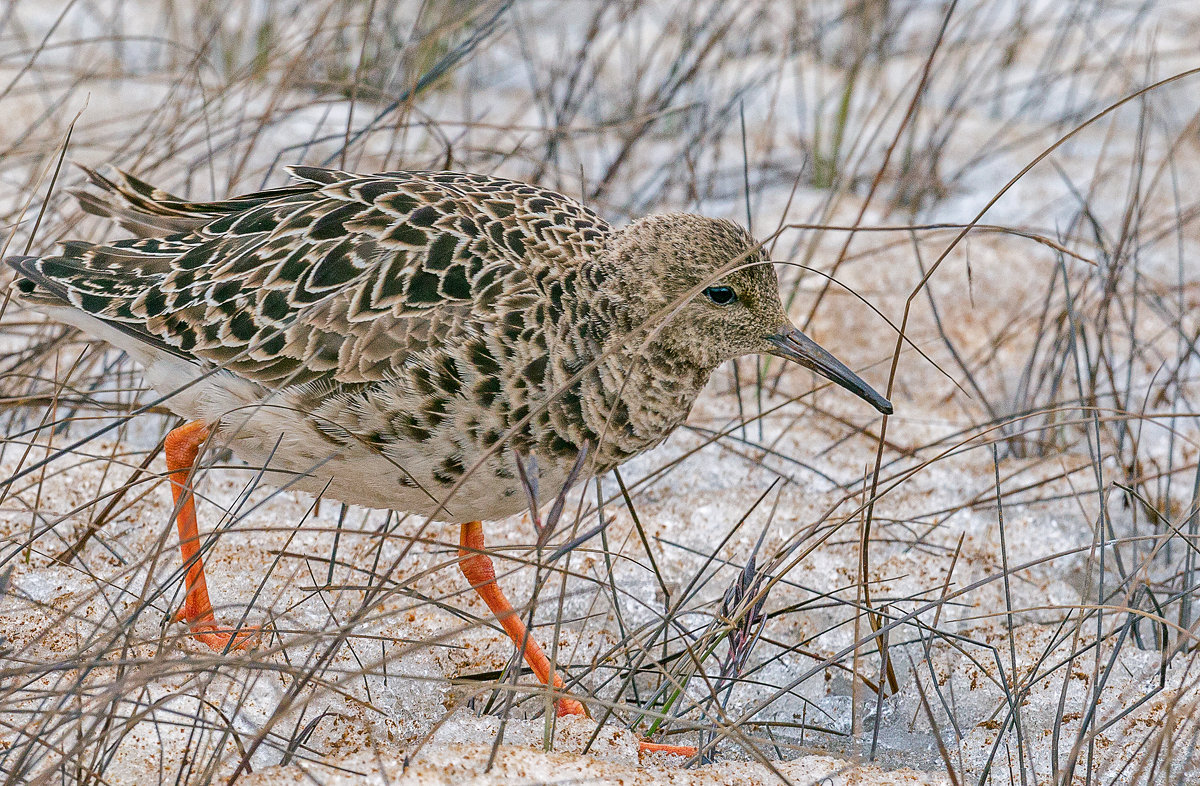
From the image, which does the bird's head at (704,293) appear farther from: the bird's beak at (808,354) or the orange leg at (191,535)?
the orange leg at (191,535)

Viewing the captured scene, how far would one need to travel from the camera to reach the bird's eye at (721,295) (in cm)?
365

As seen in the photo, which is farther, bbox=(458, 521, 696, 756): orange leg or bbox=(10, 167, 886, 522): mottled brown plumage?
bbox=(10, 167, 886, 522): mottled brown plumage

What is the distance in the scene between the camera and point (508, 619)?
357 centimetres

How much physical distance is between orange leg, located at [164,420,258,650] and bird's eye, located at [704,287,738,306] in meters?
1.50

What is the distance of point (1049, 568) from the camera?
14.4 ft

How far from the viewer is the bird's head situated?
3645 millimetres

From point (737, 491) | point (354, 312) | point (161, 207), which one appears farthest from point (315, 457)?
point (737, 491)

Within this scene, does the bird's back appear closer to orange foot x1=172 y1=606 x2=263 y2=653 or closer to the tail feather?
the tail feather

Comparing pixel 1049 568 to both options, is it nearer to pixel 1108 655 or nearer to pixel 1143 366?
pixel 1108 655

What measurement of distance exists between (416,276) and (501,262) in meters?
0.24

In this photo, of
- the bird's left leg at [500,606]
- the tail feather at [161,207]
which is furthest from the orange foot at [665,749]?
the tail feather at [161,207]

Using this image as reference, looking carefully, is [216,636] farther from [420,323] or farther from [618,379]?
[618,379]

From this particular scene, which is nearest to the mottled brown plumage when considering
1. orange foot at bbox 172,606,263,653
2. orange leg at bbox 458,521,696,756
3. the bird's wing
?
the bird's wing

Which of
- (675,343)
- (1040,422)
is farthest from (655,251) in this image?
(1040,422)
